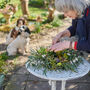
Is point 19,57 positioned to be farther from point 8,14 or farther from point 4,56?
point 8,14

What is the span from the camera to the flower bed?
81.9 inches

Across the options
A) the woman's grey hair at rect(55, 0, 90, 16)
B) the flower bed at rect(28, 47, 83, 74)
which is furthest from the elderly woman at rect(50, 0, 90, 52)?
the flower bed at rect(28, 47, 83, 74)

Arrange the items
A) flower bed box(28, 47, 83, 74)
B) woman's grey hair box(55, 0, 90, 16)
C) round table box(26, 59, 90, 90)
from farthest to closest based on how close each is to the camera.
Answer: flower bed box(28, 47, 83, 74)
round table box(26, 59, 90, 90)
woman's grey hair box(55, 0, 90, 16)

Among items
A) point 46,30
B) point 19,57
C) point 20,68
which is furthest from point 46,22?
point 20,68

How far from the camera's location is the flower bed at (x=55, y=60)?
6.82 feet

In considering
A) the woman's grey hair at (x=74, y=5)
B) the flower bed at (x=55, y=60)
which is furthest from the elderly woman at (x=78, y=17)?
the flower bed at (x=55, y=60)

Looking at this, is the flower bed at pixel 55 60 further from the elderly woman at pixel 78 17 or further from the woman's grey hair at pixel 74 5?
the woman's grey hair at pixel 74 5

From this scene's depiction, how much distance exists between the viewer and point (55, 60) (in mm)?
2146

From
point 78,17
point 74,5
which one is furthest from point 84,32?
point 74,5

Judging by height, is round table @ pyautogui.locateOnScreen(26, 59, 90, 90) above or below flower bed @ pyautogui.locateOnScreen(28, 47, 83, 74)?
below

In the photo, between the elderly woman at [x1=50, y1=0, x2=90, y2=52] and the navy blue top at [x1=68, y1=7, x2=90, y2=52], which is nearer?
the elderly woman at [x1=50, y1=0, x2=90, y2=52]

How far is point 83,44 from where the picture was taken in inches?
80.9

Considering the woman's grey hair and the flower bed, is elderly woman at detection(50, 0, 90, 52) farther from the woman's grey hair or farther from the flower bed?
the flower bed

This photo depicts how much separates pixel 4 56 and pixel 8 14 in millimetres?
2448
